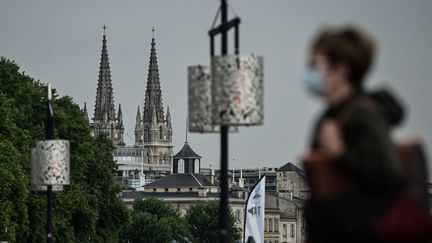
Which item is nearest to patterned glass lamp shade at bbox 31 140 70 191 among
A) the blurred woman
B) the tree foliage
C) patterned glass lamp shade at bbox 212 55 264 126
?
patterned glass lamp shade at bbox 212 55 264 126

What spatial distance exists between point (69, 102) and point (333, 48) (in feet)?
325

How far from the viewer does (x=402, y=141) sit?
832cm

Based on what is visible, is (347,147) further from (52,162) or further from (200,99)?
(52,162)

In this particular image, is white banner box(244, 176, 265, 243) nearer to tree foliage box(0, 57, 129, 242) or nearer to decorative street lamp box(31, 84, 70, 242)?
tree foliage box(0, 57, 129, 242)

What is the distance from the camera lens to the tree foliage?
3236 inches

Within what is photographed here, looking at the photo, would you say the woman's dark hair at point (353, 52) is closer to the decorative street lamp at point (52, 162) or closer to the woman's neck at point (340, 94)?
the woman's neck at point (340, 94)

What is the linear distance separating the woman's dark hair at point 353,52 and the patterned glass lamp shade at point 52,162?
19382mm

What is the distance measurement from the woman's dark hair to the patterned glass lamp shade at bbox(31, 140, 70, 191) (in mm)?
19382

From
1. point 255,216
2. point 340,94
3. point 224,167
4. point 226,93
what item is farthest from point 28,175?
point 340,94

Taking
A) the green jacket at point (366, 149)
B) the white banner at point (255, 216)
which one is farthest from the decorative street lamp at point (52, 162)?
the white banner at point (255, 216)

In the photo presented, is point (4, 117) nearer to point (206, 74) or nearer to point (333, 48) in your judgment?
point (206, 74)

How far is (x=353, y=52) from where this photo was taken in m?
8.07

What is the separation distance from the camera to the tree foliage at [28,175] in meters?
82.2

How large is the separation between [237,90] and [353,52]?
1092 cm
